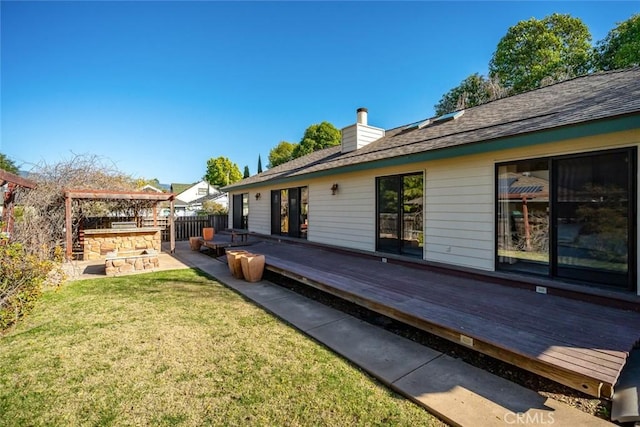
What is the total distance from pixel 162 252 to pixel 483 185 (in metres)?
10.5

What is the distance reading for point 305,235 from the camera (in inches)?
392

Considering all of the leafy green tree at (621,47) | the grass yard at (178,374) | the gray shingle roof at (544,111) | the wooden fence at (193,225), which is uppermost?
the leafy green tree at (621,47)

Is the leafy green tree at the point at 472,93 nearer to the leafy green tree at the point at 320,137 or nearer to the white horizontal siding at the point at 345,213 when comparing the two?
the leafy green tree at the point at 320,137

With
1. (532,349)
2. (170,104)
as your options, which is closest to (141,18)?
(170,104)

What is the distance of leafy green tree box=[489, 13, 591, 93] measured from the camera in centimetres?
1861

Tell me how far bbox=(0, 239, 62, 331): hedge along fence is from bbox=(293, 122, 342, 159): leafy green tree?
28.9 metres

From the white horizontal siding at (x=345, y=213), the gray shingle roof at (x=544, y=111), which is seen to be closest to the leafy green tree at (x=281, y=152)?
the white horizontal siding at (x=345, y=213)

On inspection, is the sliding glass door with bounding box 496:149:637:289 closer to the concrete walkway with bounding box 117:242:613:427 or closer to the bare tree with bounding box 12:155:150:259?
the concrete walkway with bounding box 117:242:613:427

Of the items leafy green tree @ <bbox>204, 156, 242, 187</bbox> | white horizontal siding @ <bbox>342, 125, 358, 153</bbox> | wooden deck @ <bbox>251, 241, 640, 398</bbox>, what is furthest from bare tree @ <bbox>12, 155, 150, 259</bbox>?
leafy green tree @ <bbox>204, 156, 242, 187</bbox>

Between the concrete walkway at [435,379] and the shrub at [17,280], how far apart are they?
3.49m

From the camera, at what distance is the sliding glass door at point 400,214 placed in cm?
629

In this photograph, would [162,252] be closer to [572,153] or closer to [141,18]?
[141,18]

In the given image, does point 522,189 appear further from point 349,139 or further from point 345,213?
point 349,139

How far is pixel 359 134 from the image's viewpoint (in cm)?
948
